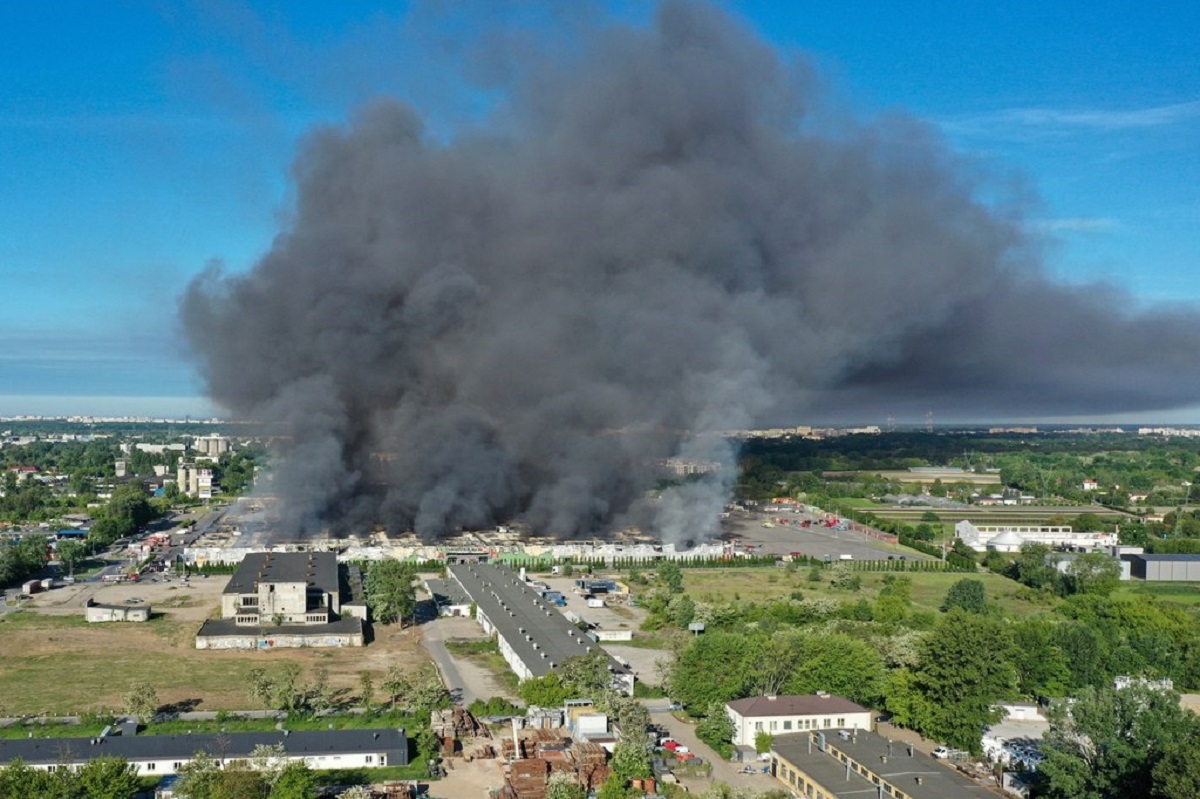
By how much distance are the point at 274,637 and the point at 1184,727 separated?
15.0 meters

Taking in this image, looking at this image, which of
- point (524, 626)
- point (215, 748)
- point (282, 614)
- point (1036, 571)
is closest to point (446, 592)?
point (282, 614)

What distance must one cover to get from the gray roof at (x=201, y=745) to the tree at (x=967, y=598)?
14.1 m

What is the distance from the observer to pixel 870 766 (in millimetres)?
11719

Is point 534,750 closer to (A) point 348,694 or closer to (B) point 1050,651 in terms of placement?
(A) point 348,694

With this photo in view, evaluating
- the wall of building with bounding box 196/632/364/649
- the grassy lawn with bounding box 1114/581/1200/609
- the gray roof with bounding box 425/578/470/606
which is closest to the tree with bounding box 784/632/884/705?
the wall of building with bounding box 196/632/364/649

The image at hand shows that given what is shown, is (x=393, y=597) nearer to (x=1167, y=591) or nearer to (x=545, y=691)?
(x=545, y=691)

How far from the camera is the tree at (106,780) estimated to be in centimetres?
1070

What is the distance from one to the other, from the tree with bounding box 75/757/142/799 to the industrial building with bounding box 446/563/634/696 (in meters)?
6.39

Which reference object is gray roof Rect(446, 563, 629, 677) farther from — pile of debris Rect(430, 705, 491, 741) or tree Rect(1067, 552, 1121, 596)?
tree Rect(1067, 552, 1121, 596)

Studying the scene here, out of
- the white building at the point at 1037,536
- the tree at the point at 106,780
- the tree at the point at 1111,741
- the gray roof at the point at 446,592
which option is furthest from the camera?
the white building at the point at 1037,536

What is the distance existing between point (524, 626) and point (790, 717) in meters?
7.17

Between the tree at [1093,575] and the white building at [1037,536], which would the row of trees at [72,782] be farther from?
the white building at [1037,536]

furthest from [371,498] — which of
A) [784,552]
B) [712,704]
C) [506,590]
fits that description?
[712,704]

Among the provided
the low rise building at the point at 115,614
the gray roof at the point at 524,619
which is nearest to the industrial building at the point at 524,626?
the gray roof at the point at 524,619
